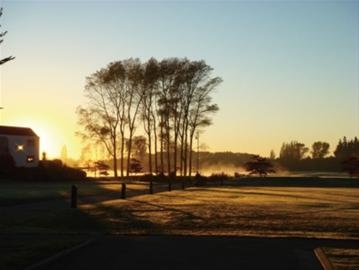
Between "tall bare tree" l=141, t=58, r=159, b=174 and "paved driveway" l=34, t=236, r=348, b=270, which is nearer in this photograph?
"paved driveway" l=34, t=236, r=348, b=270

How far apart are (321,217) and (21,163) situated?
219 ft

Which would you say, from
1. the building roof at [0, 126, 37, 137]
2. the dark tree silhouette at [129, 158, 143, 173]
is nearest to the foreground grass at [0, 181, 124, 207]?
the building roof at [0, 126, 37, 137]

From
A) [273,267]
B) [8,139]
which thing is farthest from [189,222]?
[8,139]

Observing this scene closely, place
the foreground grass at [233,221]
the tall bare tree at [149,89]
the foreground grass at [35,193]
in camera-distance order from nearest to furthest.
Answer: the foreground grass at [233,221]
the foreground grass at [35,193]
the tall bare tree at [149,89]

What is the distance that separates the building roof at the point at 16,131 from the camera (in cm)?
8438

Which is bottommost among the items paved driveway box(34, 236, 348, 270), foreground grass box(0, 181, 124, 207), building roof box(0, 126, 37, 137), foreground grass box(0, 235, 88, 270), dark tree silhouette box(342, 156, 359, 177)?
paved driveway box(34, 236, 348, 270)

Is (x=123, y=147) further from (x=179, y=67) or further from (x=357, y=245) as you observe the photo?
(x=357, y=245)

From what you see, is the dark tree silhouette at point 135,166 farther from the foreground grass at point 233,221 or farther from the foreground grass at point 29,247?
the foreground grass at point 29,247

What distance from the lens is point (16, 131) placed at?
285ft

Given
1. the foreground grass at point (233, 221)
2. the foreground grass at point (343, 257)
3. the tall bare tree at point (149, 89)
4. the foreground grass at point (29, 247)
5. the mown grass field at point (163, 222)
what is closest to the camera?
the foreground grass at point (343, 257)

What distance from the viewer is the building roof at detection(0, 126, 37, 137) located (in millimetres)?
→ 84375

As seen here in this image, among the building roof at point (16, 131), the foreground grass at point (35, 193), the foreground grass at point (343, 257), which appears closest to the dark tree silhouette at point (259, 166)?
the building roof at point (16, 131)

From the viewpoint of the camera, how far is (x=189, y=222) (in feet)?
64.3

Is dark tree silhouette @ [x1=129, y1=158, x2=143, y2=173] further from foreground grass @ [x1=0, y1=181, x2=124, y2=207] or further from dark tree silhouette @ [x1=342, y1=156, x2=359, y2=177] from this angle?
foreground grass @ [x1=0, y1=181, x2=124, y2=207]
